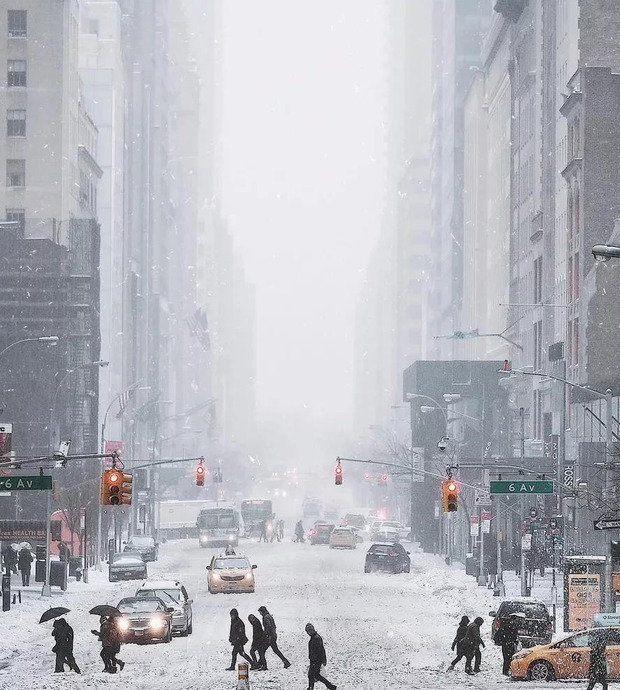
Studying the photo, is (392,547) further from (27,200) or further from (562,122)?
(27,200)

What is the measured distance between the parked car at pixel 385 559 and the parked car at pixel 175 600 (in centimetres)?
3146

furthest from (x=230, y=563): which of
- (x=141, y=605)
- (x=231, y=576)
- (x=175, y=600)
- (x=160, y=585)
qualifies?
(x=141, y=605)

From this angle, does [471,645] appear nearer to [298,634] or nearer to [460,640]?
[460,640]

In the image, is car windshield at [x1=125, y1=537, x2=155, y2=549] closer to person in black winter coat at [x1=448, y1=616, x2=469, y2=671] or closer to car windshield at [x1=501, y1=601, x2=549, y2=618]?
car windshield at [x1=501, y1=601, x2=549, y2=618]

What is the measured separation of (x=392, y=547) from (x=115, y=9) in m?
128

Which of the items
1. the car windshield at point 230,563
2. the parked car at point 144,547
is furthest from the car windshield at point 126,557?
the car windshield at point 230,563

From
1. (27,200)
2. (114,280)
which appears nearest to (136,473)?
(27,200)

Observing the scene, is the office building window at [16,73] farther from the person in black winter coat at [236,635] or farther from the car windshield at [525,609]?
the person in black winter coat at [236,635]

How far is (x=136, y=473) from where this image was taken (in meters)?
122

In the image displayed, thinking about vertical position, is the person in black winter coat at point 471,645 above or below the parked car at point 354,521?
above

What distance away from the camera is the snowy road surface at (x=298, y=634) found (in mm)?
35156

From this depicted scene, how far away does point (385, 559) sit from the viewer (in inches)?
3024

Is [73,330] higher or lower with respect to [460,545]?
higher

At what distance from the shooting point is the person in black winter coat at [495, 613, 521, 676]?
120ft
